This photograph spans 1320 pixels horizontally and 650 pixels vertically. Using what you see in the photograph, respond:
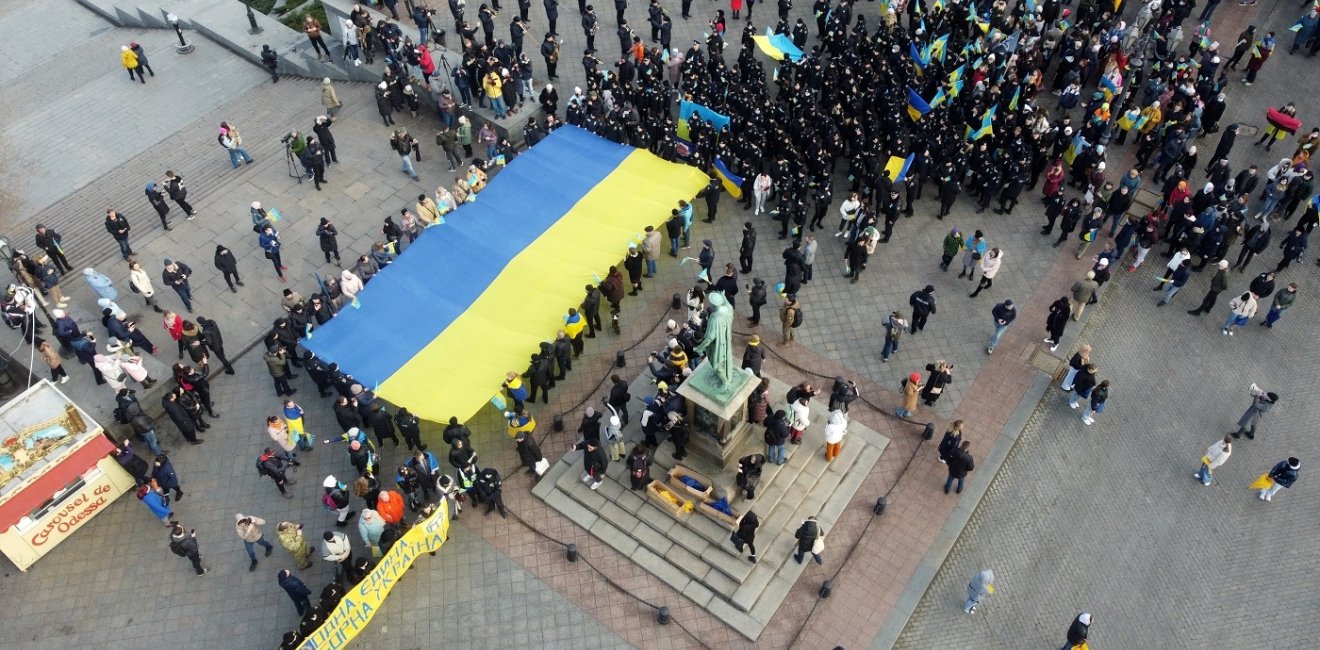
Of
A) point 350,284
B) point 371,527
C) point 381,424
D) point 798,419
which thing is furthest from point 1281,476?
point 350,284

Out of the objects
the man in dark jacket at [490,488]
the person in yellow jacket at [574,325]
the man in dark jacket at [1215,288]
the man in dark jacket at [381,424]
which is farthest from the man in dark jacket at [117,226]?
the man in dark jacket at [1215,288]

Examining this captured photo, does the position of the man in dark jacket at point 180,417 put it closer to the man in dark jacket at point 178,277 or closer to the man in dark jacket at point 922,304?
the man in dark jacket at point 178,277

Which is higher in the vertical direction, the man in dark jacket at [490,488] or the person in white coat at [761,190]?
the person in white coat at [761,190]

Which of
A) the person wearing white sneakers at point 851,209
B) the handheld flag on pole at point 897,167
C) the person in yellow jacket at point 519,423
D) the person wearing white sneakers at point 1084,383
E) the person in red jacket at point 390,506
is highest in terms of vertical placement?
the handheld flag on pole at point 897,167

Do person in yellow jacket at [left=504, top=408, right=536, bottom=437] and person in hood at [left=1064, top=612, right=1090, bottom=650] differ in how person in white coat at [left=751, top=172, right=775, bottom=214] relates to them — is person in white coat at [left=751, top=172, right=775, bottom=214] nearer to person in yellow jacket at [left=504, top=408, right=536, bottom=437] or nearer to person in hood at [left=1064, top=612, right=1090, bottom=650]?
person in yellow jacket at [left=504, top=408, right=536, bottom=437]

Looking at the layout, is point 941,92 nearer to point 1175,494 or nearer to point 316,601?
point 1175,494

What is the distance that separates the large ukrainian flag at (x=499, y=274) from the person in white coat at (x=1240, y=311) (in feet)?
39.9

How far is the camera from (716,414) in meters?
17.1

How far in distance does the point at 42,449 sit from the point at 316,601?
19.0 ft

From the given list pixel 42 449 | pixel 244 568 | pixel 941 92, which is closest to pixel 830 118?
pixel 941 92

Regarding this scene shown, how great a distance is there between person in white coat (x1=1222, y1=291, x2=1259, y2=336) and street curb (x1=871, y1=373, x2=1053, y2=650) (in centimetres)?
459

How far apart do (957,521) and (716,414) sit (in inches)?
205

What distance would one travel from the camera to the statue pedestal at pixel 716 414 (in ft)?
56.0

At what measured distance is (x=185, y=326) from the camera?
2039cm
